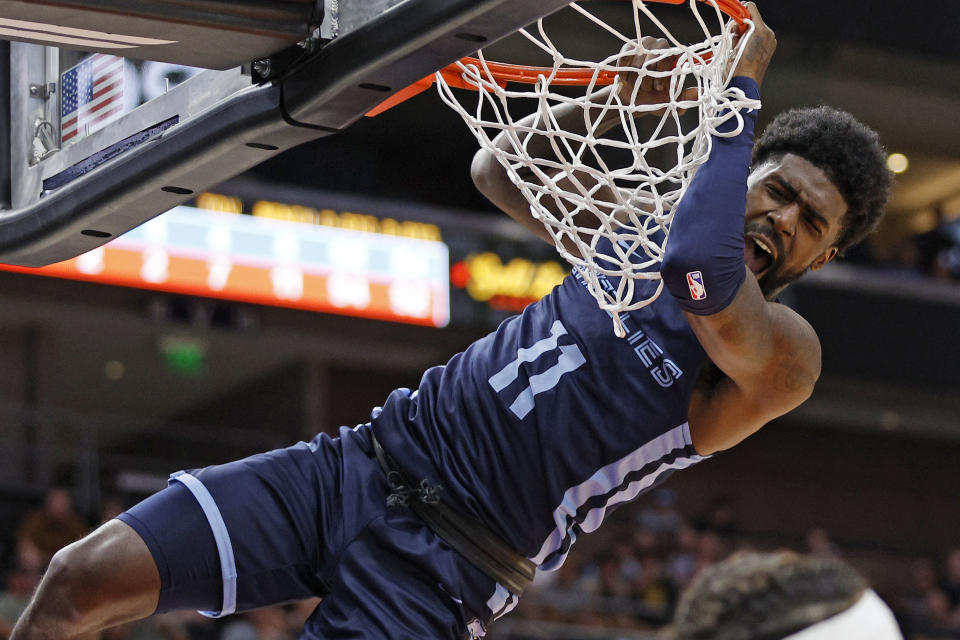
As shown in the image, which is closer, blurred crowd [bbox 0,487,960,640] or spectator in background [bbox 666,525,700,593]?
blurred crowd [bbox 0,487,960,640]

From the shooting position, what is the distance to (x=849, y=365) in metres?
15.2

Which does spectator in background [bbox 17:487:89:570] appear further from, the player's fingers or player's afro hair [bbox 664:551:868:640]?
player's afro hair [bbox 664:551:868:640]

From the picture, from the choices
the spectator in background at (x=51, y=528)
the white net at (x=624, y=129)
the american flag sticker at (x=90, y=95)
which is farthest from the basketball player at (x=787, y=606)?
the spectator in background at (x=51, y=528)

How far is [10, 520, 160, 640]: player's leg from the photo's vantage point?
3074mm

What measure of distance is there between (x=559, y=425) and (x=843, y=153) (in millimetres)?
1033

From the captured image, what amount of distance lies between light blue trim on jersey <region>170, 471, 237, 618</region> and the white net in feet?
3.32

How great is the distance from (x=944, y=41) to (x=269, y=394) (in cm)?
802

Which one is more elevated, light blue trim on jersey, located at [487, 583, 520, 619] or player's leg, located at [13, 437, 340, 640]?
player's leg, located at [13, 437, 340, 640]

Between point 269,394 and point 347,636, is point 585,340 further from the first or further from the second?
point 269,394

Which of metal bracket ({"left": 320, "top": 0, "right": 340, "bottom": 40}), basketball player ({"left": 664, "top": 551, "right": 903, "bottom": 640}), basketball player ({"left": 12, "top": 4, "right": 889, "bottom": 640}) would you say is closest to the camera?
basketball player ({"left": 664, "top": 551, "right": 903, "bottom": 640})

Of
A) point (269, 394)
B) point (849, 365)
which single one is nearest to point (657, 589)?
point (849, 365)

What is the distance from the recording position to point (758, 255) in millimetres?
3580

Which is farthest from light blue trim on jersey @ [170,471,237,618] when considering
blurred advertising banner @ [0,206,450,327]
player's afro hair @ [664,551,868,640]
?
blurred advertising banner @ [0,206,450,327]

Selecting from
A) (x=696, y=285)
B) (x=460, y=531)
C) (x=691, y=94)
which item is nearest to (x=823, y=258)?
(x=691, y=94)
